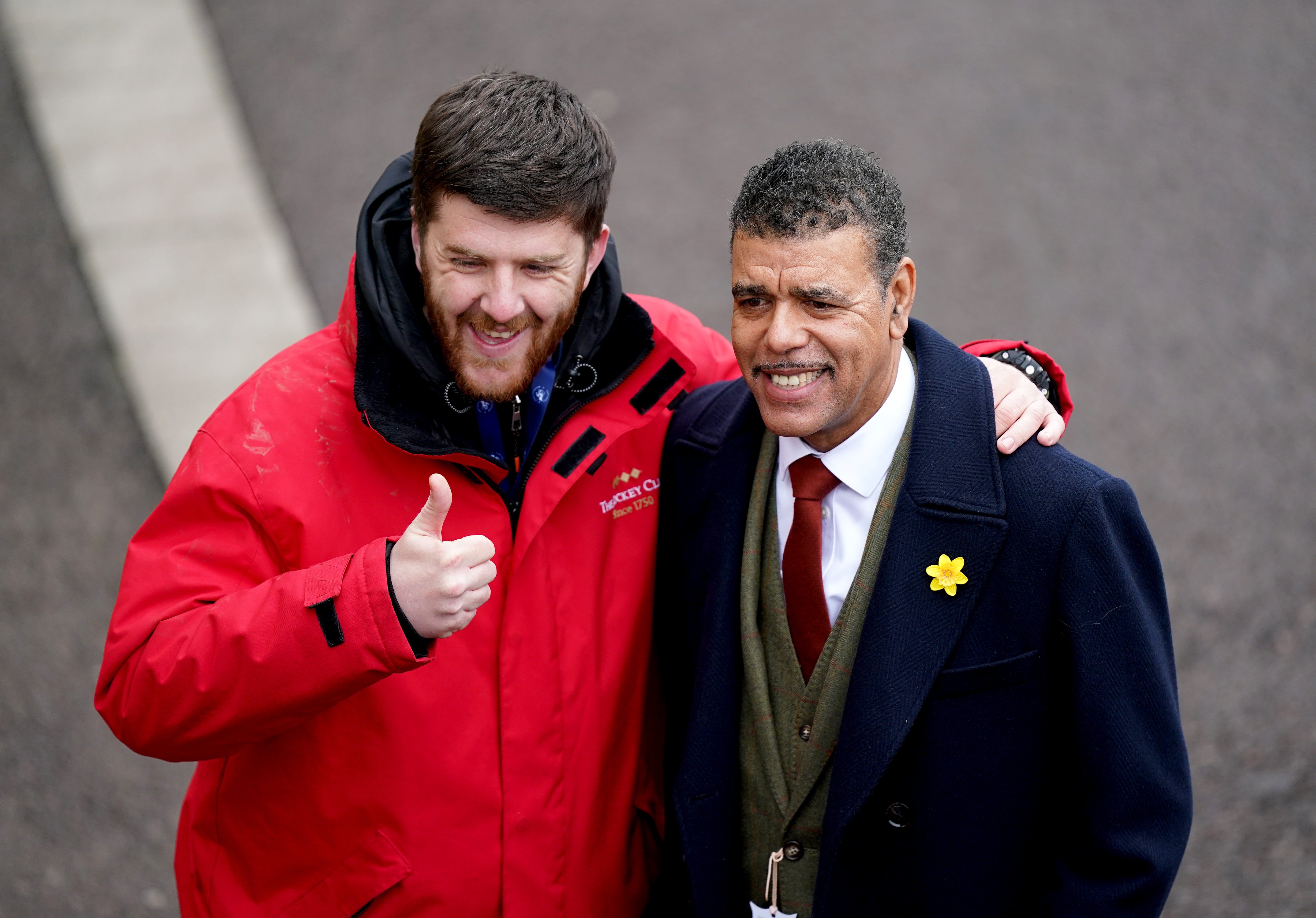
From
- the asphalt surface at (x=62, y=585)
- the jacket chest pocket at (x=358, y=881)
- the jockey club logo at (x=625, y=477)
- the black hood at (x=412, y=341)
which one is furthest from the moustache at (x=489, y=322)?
the asphalt surface at (x=62, y=585)

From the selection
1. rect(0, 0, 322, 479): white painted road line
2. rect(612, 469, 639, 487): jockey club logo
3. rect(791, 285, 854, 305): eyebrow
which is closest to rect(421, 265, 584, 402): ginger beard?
rect(612, 469, 639, 487): jockey club logo

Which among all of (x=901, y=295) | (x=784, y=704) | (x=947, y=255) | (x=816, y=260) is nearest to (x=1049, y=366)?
(x=901, y=295)

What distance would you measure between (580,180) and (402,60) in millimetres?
5795

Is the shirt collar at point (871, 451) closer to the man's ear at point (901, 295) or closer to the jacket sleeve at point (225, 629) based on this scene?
the man's ear at point (901, 295)

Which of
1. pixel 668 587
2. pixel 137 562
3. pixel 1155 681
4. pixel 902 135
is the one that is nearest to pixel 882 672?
pixel 1155 681

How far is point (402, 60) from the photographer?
7.59 m

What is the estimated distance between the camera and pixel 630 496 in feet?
8.84

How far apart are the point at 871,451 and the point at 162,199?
6.01 metres

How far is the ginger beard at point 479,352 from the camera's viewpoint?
244 cm

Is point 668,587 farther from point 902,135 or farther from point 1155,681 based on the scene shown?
point 902,135

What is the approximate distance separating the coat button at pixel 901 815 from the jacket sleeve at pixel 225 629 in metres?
1.07

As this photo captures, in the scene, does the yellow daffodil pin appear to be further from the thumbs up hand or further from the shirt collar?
the thumbs up hand

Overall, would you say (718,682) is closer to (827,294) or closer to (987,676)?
(987,676)

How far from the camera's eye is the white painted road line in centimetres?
A: 596
